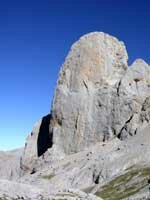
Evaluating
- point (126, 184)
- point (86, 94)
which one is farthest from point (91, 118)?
point (126, 184)

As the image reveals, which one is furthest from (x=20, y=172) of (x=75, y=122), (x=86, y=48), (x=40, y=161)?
(x=86, y=48)

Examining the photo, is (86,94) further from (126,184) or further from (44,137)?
(126,184)

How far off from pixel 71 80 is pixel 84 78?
514cm

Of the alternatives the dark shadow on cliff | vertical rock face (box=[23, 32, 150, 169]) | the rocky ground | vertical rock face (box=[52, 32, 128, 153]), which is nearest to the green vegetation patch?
the rocky ground

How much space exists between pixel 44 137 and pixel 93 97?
28.3m

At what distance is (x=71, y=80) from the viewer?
168500mm

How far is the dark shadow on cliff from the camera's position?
170500mm

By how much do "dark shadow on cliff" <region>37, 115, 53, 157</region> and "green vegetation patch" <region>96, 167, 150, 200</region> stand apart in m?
60.7

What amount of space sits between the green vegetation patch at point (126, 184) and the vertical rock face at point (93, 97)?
4516 centimetres

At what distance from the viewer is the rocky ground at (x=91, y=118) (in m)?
138

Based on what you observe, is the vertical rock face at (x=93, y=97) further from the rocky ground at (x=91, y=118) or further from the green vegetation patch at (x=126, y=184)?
the green vegetation patch at (x=126, y=184)

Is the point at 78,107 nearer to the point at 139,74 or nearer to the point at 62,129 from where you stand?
the point at 62,129

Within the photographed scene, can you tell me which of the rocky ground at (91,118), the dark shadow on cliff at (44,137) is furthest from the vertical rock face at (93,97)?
the dark shadow on cliff at (44,137)

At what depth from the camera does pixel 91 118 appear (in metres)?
164
